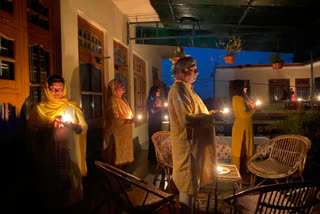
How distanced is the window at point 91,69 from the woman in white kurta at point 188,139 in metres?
2.67

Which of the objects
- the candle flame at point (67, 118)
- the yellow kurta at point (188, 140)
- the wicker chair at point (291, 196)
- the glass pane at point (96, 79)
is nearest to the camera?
the wicker chair at point (291, 196)

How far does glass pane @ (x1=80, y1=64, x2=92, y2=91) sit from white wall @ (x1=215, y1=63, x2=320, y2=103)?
10761mm

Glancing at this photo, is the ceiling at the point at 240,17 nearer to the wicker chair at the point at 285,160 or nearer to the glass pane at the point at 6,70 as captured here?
the wicker chair at the point at 285,160

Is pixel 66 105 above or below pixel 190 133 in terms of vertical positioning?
above

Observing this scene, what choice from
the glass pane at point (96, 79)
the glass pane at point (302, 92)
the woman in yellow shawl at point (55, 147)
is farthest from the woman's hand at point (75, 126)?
the glass pane at point (302, 92)

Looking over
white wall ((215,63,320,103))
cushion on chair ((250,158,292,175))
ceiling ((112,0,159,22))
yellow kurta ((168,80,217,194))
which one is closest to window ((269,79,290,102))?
white wall ((215,63,320,103))

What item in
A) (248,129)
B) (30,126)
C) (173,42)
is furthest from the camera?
(173,42)

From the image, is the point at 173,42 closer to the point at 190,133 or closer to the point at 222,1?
the point at 222,1

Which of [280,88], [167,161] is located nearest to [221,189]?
[167,161]

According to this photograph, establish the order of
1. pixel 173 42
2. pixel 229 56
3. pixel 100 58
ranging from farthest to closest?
pixel 173 42
pixel 229 56
pixel 100 58

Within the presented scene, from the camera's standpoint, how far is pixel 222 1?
225 inches

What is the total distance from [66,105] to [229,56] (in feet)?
17.8

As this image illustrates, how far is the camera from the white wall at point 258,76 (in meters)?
13.3

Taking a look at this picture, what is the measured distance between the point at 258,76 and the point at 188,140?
13.3m
